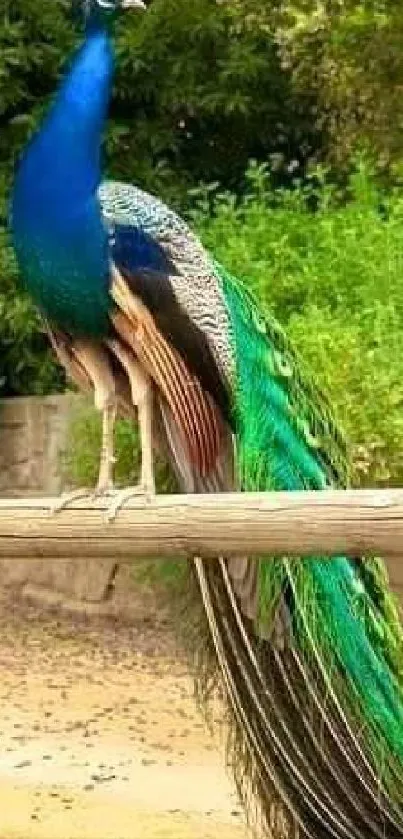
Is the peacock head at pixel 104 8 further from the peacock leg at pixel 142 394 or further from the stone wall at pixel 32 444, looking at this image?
the stone wall at pixel 32 444

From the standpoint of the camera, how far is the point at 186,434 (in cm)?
305

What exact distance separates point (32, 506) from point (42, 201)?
479mm

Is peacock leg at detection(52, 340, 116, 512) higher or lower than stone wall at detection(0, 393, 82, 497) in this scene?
higher

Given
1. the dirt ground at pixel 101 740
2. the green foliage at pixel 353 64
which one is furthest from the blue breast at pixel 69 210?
the green foliage at pixel 353 64

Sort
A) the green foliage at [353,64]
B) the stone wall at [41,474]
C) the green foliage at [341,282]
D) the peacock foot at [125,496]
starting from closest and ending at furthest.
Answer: the peacock foot at [125,496] → the green foliage at [341,282] → the green foliage at [353,64] → the stone wall at [41,474]

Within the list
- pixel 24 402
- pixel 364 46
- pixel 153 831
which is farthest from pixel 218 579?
pixel 24 402

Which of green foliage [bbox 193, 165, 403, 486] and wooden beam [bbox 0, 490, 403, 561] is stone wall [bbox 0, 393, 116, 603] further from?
wooden beam [bbox 0, 490, 403, 561]

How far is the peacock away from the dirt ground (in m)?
0.91

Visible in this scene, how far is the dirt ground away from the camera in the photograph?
13.9 ft

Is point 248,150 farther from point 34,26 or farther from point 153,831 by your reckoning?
point 153,831

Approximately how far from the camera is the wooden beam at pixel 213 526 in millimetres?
2449

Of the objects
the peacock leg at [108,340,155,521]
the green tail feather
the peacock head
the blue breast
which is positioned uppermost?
the peacock head

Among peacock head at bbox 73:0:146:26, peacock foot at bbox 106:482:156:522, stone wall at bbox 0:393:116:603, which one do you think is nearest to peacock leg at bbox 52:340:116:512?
peacock foot at bbox 106:482:156:522

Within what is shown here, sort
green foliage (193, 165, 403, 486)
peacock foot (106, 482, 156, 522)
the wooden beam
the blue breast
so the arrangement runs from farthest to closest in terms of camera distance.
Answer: green foliage (193, 165, 403, 486) → the blue breast → peacock foot (106, 482, 156, 522) → the wooden beam
